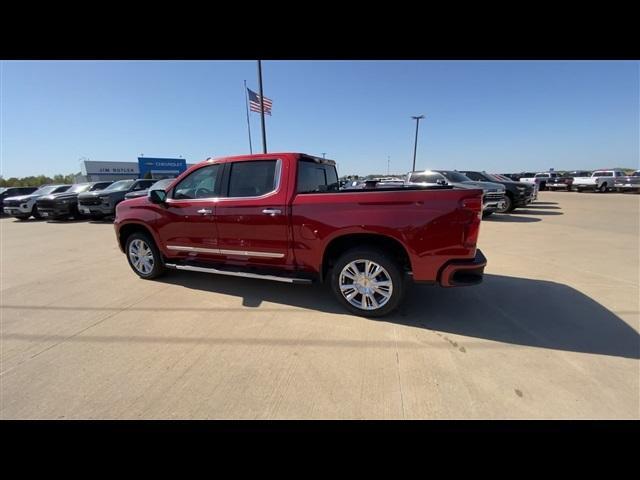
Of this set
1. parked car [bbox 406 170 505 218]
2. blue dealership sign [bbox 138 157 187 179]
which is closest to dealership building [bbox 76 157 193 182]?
blue dealership sign [bbox 138 157 187 179]

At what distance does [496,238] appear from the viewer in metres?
7.31

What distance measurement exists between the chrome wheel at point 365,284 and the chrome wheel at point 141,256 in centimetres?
333

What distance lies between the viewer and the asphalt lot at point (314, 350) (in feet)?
6.69

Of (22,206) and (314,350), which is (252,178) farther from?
(22,206)

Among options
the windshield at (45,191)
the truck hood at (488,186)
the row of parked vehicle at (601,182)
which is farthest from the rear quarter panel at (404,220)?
the row of parked vehicle at (601,182)

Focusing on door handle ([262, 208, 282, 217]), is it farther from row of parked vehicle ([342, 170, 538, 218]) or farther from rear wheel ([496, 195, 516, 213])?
rear wheel ([496, 195, 516, 213])

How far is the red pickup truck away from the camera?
2.92 m

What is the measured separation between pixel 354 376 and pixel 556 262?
5.02 meters

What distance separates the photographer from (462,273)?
9.84 feet

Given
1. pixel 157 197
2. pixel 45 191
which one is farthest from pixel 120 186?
pixel 157 197

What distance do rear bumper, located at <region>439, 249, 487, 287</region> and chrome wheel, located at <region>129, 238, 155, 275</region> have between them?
4.39 metres

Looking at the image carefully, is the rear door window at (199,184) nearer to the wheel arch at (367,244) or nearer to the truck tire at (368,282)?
the wheel arch at (367,244)

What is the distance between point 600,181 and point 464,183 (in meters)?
24.2
